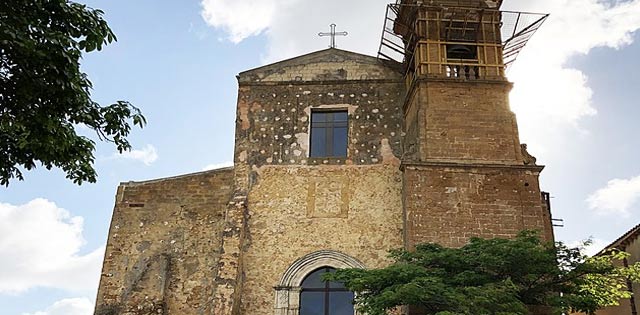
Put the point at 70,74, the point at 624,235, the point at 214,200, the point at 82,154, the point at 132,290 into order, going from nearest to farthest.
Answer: the point at 70,74 → the point at 82,154 → the point at 132,290 → the point at 214,200 → the point at 624,235

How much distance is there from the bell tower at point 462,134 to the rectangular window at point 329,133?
155cm

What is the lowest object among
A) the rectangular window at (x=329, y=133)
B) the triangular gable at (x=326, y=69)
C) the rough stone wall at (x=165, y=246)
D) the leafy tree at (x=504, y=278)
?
the leafy tree at (x=504, y=278)

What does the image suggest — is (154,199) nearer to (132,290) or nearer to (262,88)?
(132,290)

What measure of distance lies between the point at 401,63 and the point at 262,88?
145 inches

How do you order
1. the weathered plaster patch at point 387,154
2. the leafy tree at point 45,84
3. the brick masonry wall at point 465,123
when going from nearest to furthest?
the leafy tree at point 45,84 < the brick masonry wall at point 465,123 < the weathered plaster patch at point 387,154

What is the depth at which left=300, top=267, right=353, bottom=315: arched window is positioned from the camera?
1366cm

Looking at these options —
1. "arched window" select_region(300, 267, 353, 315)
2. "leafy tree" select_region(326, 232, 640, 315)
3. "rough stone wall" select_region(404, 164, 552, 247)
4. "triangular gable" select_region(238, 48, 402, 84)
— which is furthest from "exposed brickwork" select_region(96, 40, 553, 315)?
"leafy tree" select_region(326, 232, 640, 315)

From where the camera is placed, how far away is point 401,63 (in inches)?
650

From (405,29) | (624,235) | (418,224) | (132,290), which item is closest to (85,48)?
(418,224)

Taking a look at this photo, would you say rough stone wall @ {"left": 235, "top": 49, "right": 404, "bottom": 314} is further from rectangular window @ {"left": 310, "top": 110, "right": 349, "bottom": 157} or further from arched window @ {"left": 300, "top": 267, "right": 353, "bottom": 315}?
arched window @ {"left": 300, "top": 267, "right": 353, "bottom": 315}

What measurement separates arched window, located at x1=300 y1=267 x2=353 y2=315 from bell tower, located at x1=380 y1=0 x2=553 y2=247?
2102mm

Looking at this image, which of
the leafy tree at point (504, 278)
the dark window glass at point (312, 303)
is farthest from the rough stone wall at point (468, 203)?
the dark window glass at point (312, 303)

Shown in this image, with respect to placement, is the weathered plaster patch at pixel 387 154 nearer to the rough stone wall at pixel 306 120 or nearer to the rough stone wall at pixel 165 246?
the rough stone wall at pixel 306 120

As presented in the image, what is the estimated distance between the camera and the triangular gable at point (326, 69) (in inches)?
640
